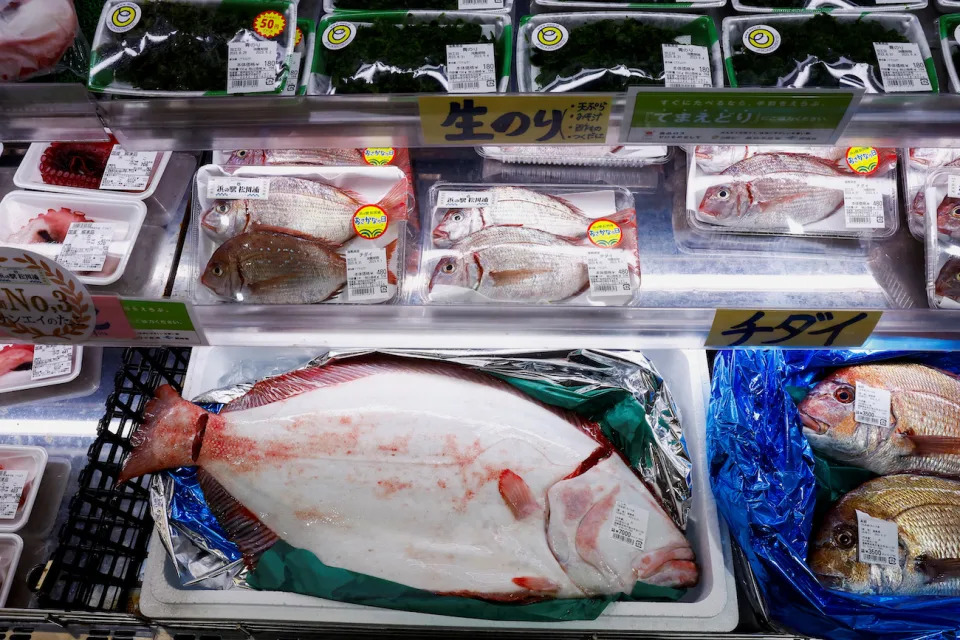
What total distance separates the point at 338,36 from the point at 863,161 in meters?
1.44

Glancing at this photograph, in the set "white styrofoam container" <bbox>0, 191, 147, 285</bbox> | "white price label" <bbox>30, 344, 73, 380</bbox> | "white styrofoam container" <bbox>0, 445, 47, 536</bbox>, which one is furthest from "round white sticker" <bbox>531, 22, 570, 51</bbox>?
"white styrofoam container" <bbox>0, 445, 47, 536</bbox>

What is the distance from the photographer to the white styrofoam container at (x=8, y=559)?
1.75m

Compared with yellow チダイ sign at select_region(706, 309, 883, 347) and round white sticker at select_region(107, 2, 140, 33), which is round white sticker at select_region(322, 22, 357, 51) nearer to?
round white sticker at select_region(107, 2, 140, 33)

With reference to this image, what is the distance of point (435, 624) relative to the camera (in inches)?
59.1

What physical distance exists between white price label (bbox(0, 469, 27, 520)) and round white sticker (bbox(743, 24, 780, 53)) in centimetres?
225

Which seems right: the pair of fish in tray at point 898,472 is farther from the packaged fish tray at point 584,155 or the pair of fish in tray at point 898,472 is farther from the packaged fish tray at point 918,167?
the packaged fish tray at point 584,155

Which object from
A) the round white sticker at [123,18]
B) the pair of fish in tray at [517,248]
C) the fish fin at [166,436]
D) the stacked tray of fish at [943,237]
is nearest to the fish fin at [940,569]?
the stacked tray of fish at [943,237]

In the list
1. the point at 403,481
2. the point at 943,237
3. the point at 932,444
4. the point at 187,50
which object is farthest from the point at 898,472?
the point at 187,50

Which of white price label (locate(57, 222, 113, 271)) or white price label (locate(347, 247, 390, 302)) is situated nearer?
white price label (locate(347, 247, 390, 302))

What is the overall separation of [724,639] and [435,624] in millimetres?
641

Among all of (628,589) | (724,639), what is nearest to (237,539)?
(628,589)

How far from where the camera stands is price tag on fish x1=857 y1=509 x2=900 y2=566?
159cm

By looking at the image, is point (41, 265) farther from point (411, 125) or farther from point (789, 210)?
point (789, 210)

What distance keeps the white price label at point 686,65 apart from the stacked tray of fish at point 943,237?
698mm
